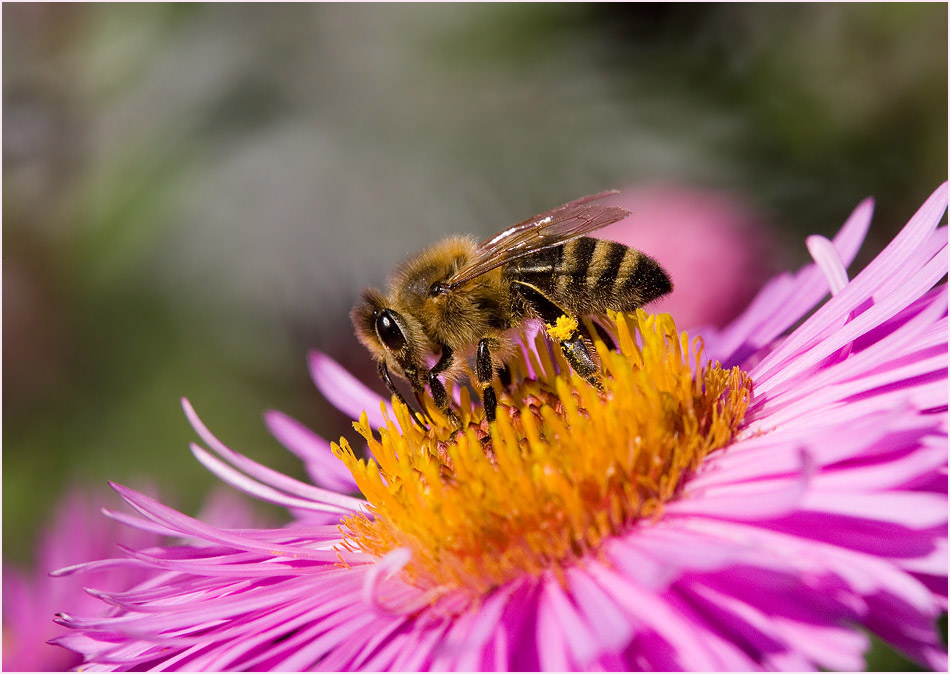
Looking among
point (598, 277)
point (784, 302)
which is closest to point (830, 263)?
point (784, 302)

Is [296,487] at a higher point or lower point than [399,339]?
lower

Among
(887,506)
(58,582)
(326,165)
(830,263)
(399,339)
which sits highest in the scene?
(326,165)

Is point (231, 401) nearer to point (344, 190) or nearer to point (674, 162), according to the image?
point (344, 190)

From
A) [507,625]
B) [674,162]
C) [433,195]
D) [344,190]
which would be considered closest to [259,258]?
[344,190]

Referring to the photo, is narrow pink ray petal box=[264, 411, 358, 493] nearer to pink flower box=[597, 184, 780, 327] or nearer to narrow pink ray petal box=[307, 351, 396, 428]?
narrow pink ray petal box=[307, 351, 396, 428]

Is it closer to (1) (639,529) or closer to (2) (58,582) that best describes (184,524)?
(1) (639,529)

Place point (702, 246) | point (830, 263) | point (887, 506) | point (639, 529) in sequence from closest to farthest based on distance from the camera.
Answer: point (887, 506) → point (639, 529) → point (830, 263) → point (702, 246)
